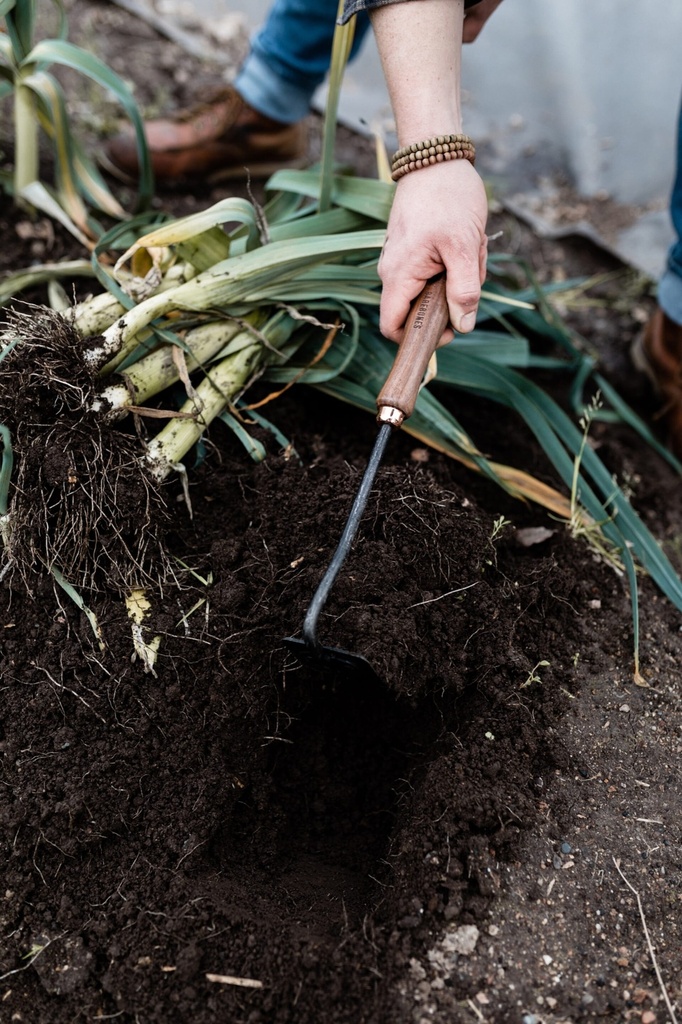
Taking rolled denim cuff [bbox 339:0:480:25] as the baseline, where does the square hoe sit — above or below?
below

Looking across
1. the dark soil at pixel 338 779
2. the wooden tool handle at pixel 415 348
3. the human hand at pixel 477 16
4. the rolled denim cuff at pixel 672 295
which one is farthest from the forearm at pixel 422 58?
the rolled denim cuff at pixel 672 295

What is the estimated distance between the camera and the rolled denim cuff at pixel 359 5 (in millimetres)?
1274

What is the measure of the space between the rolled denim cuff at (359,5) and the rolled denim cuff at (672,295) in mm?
969

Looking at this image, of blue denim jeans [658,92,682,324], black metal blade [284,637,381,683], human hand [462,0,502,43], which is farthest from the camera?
blue denim jeans [658,92,682,324]

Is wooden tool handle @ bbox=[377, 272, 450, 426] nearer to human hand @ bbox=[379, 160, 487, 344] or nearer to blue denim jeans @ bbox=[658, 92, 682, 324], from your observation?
human hand @ bbox=[379, 160, 487, 344]

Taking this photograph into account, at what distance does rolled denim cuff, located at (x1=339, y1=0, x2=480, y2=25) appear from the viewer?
1274 millimetres

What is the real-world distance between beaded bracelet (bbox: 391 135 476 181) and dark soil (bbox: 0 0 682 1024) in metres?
0.52

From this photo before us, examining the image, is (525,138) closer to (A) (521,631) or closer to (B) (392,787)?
(A) (521,631)

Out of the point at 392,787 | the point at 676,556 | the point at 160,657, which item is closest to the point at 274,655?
the point at 160,657

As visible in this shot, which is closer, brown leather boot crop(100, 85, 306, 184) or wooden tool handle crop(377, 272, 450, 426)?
wooden tool handle crop(377, 272, 450, 426)

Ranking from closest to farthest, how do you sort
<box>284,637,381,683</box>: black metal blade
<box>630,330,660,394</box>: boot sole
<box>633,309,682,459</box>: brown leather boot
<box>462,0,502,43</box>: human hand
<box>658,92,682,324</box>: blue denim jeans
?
<box>284,637,381,683</box>: black metal blade
<box>462,0,502,43</box>: human hand
<box>658,92,682,324</box>: blue denim jeans
<box>633,309,682,459</box>: brown leather boot
<box>630,330,660,394</box>: boot sole

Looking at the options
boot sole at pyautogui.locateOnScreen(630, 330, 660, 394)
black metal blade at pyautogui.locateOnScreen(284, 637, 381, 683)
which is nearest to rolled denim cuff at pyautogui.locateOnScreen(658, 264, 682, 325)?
boot sole at pyautogui.locateOnScreen(630, 330, 660, 394)

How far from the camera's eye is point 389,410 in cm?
124

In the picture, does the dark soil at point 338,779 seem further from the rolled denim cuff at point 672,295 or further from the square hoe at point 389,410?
the rolled denim cuff at point 672,295
